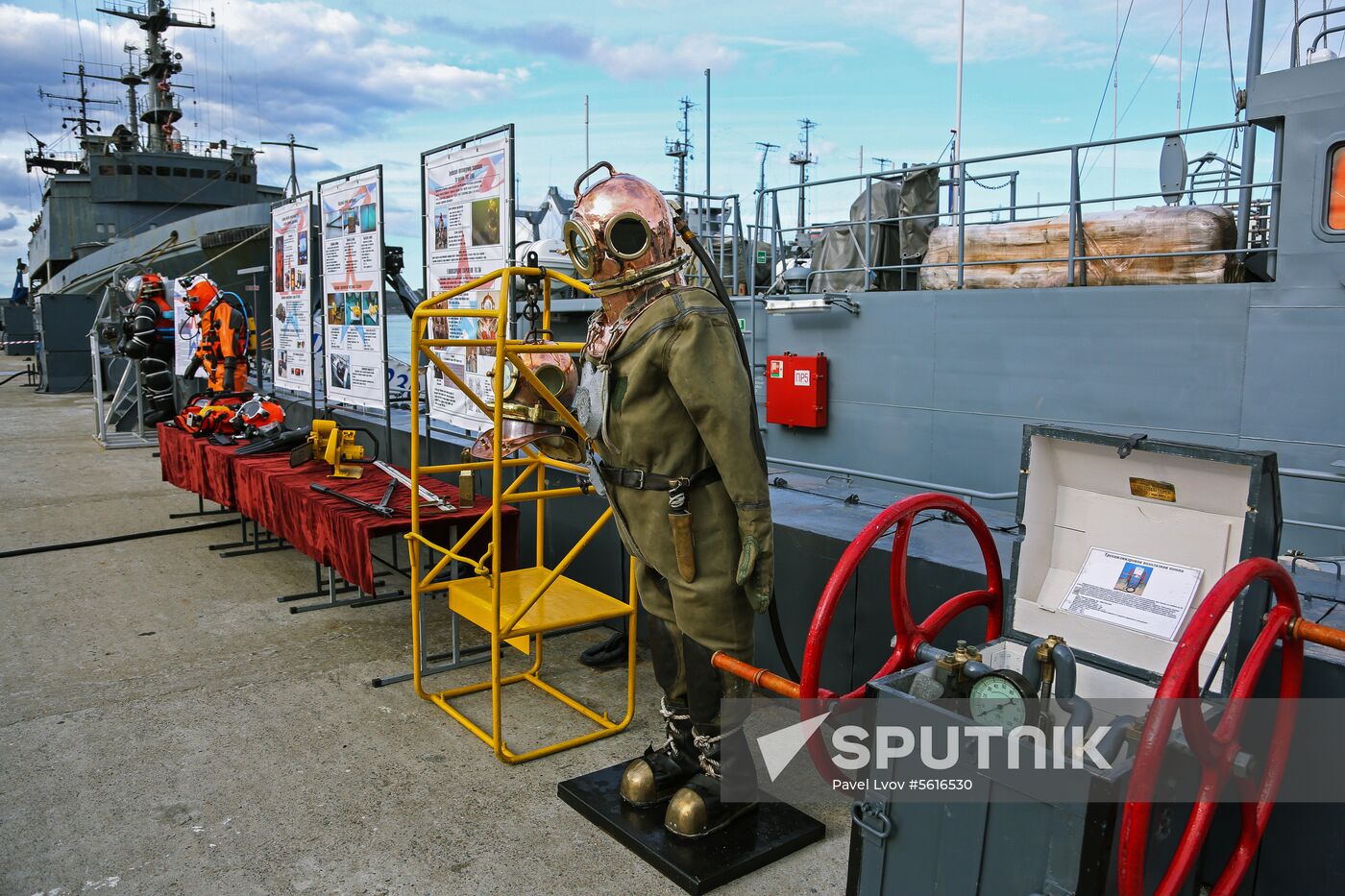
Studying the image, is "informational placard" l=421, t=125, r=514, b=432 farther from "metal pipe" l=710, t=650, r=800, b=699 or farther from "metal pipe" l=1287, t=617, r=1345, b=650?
"metal pipe" l=1287, t=617, r=1345, b=650

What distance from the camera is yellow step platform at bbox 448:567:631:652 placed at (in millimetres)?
3832

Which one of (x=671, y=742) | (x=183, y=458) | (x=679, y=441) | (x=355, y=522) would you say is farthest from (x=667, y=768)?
(x=183, y=458)

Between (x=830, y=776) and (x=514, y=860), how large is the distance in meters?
1.33

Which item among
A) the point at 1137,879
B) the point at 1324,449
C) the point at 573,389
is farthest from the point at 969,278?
the point at 1137,879

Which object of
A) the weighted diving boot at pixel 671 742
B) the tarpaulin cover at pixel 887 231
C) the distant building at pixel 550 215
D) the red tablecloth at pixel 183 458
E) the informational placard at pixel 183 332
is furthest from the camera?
the distant building at pixel 550 215

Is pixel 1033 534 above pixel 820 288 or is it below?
below

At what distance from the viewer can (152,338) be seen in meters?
12.0

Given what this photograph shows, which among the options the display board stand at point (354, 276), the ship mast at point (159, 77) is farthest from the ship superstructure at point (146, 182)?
the display board stand at point (354, 276)

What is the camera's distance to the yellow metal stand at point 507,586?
3.51 m

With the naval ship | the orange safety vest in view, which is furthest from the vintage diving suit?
the naval ship

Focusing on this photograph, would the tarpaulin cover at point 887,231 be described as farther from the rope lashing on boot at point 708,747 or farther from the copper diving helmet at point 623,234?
the rope lashing on boot at point 708,747

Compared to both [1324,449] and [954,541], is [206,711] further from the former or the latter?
[1324,449]

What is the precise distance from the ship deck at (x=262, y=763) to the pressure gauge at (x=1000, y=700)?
1139 mm

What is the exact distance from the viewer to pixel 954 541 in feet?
12.2
